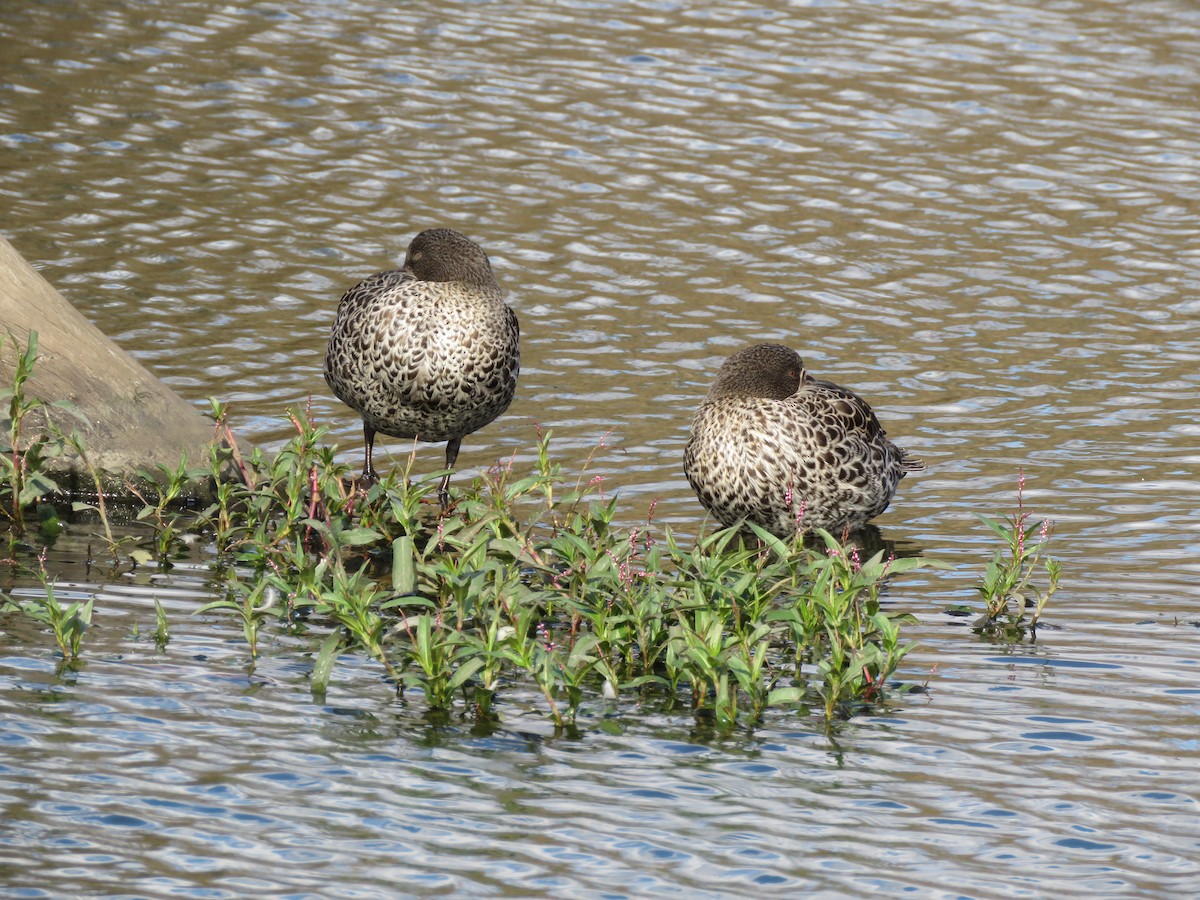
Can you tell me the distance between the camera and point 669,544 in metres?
7.66

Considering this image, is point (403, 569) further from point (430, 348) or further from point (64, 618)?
point (430, 348)

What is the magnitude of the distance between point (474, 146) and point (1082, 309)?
623 cm

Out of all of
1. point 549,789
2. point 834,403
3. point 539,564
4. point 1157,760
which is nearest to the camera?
point 549,789

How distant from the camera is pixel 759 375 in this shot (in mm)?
9484

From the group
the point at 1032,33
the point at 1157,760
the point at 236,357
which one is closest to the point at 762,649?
the point at 1157,760

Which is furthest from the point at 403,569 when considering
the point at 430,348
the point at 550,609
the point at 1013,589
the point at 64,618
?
the point at 1013,589

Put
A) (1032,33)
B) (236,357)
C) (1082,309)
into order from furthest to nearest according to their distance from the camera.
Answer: (1032,33) → (1082,309) → (236,357)

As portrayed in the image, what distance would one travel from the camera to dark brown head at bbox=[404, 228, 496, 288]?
992 cm

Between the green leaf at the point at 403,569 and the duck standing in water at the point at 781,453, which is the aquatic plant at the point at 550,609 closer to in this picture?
the green leaf at the point at 403,569

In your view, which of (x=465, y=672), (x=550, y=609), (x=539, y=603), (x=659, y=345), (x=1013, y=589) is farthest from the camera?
(x=659, y=345)

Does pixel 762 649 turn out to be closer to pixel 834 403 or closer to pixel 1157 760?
pixel 1157 760

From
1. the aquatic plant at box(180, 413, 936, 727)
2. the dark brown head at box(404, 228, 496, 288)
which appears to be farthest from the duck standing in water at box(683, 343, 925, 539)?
the dark brown head at box(404, 228, 496, 288)

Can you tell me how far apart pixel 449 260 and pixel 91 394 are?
6.75 ft

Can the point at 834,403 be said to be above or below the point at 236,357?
above
